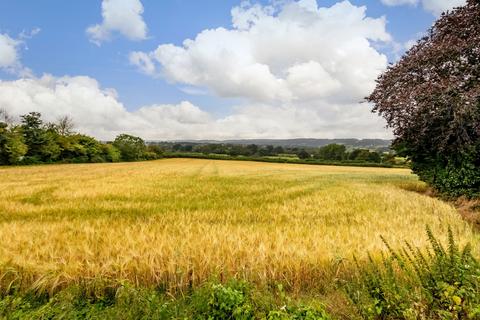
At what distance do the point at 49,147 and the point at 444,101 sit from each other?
3034 inches

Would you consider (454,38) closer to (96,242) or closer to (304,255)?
(304,255)

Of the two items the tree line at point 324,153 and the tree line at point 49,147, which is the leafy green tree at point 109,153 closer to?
the tree line at point 49,147

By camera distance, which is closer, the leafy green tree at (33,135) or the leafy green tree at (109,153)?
the leafy green tree at (33,135)

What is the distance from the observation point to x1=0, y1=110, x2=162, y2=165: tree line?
58.9 meters

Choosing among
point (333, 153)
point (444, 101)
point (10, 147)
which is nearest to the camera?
point (444, 101)

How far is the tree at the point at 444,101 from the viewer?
14.4m

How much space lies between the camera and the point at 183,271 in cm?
448

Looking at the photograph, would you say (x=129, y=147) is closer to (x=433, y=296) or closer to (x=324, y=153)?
(x=324, y=153)

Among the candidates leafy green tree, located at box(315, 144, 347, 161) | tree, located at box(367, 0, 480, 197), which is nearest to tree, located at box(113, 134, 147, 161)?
leafy green tree, located at box(315, 144, 347, 161)

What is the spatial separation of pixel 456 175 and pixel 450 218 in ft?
26.5

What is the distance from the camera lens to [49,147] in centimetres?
6875

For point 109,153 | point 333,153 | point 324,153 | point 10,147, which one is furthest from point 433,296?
point 324,153

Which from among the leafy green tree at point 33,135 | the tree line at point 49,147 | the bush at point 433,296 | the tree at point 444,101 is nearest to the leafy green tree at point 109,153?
the tree line at point 49,147

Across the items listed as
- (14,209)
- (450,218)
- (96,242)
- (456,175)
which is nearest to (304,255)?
(96,242)
